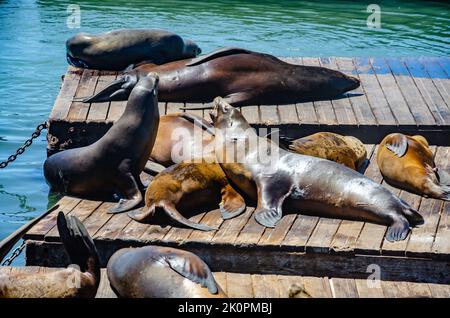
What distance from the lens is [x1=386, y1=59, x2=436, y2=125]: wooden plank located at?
708 centimetres

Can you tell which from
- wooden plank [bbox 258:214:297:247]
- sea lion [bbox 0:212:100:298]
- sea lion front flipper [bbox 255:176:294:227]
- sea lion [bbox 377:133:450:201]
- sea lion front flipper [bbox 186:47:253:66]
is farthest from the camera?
sea lion front flipper [bbox 186:47:253:66]

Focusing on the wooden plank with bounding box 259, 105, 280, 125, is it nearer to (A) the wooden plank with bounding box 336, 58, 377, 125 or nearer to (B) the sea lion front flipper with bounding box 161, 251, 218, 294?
(A) the wooden plank with bounding box 336, 58, 377, 125

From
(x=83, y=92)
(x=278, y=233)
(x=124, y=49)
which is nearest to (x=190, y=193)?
(x=278, y=233)

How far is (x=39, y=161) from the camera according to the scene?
8.31 meters

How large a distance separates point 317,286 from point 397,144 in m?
1.77

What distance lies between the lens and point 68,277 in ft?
14.6

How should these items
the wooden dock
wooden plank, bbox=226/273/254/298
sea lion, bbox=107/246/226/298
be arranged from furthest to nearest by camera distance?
the wooden dock → wooden plank, bbox=226/273/254/298 → sea lion, bbox=107/246/226/298

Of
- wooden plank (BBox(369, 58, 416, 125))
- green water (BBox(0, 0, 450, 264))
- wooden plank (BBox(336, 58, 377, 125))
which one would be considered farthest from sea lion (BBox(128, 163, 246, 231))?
green water (BBox(0, 0, 450, 264))

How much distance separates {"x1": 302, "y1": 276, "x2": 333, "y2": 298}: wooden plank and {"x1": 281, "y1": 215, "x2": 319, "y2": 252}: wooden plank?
18 centimetres

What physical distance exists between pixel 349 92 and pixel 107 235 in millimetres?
3474

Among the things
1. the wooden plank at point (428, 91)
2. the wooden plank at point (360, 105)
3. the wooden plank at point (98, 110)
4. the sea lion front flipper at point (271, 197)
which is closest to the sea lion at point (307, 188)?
Answer: the sea lion front flipper at point (271, 197)

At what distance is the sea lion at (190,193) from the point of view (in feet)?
17.4

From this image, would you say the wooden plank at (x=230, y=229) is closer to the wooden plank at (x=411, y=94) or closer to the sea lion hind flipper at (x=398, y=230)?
the sea lion hind flipper at (x=398, y=230)

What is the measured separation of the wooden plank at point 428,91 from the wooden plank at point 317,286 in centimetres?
252
